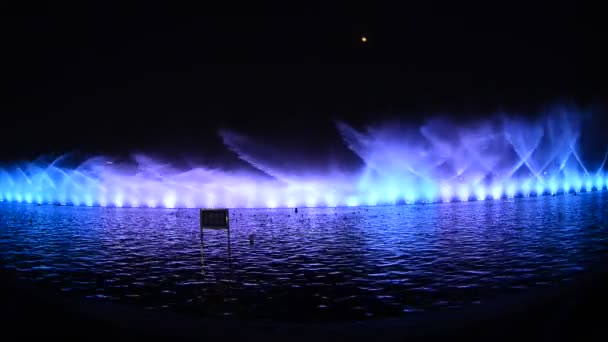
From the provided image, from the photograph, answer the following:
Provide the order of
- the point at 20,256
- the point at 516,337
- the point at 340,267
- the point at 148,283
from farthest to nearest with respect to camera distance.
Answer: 1. the point at 20,256
2. the point at 340,267
3. the point at 148,283
4. the point at 516,337

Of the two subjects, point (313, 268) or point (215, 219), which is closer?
point (215, 219)

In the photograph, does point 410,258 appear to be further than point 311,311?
Yes

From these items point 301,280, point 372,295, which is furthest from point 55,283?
point 372,295

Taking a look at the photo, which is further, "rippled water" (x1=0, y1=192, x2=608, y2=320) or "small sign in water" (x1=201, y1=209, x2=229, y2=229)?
"small sign in water" (x1=201, y1=209, x2=229, y2=229)

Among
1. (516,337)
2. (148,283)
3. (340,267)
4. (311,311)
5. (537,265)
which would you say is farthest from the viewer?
(340,267)

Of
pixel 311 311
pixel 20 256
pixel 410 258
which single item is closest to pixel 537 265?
pixel 410 258

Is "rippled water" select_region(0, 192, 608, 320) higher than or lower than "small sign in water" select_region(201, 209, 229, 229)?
lower

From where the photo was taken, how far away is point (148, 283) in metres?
15.0

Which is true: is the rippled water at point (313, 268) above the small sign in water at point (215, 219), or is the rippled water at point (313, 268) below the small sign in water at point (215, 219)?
below

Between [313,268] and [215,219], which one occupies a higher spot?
[215,219]

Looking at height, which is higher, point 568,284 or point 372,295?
point 568,284

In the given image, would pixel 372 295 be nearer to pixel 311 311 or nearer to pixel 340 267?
pixel 311 311

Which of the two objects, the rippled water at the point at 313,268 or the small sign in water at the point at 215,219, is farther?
the small sign in water at the point at 215,219

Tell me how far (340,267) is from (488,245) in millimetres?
9780
